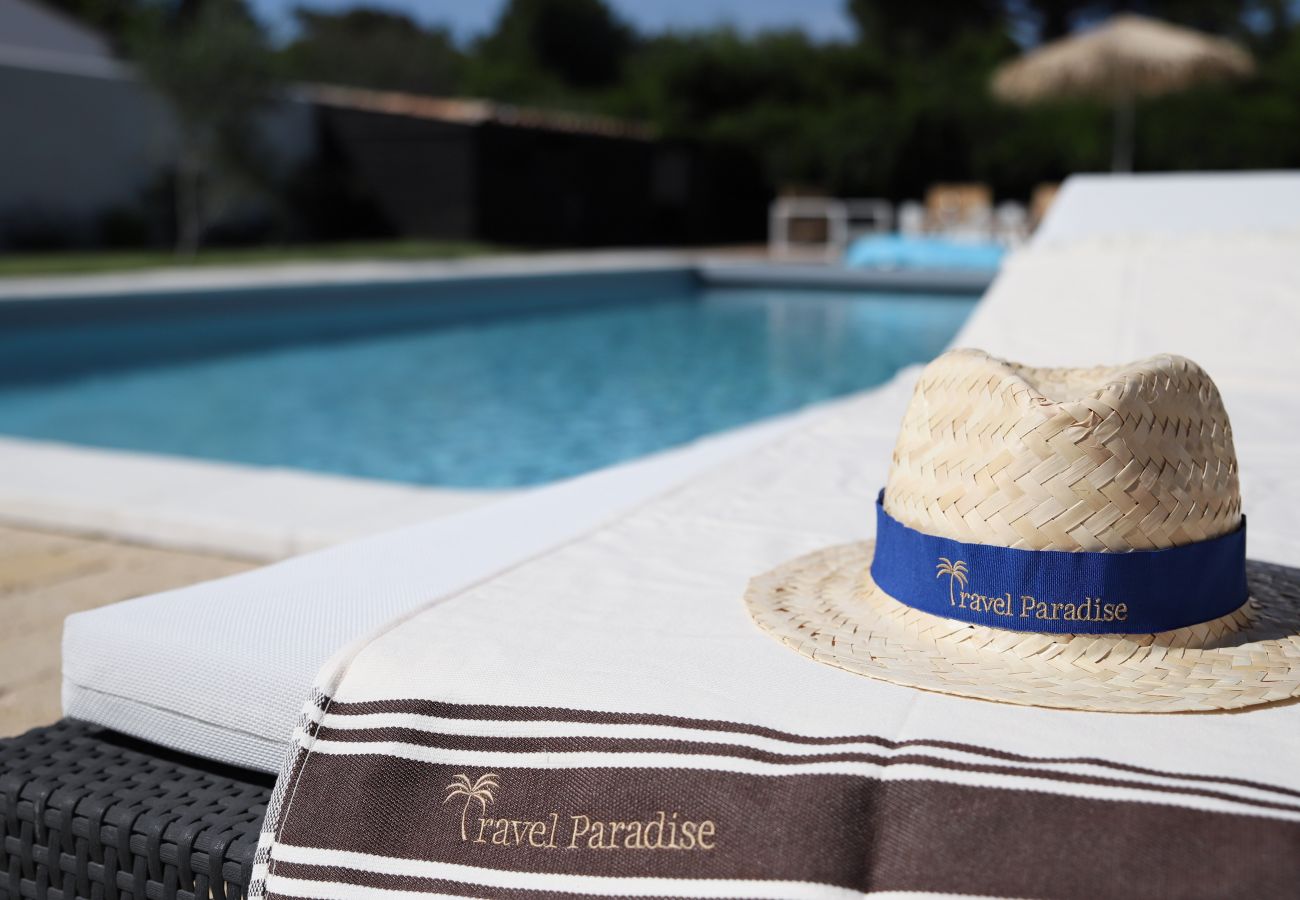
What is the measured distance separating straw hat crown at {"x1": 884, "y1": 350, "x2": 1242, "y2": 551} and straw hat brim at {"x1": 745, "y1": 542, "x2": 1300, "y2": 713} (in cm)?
9

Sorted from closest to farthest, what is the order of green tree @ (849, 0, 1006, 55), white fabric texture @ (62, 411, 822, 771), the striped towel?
the striped towel → white fabric texture @ (62, 411, 822, 771) → green tree @ (849, 0, 1006, 55)

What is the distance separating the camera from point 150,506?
2.95 meters

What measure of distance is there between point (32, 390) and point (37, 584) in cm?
524

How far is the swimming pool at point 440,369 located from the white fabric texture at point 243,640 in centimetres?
352

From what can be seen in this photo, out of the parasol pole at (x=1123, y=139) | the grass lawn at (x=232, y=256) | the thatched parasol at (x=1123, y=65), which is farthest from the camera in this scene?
the parasol pole at (x=1123, y=139)

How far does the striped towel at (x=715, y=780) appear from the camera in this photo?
0.89 m

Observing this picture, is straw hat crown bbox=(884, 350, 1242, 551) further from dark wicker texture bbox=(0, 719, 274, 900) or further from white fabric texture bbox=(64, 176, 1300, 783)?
dark wicker texture bbox=(0, 719, 274, 900)

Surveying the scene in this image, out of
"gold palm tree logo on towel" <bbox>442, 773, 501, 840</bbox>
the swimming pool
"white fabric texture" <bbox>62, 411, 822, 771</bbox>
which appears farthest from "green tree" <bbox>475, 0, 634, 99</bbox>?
"gold palm tree logo on towel" <bbox>442, 773, 501, 840</bbox>

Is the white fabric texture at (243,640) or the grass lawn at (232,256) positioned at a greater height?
the grass lawn at (232,256)

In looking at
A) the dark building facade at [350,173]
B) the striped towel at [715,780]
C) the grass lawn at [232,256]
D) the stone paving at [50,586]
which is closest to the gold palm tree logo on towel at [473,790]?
the striped towel at [715,780]

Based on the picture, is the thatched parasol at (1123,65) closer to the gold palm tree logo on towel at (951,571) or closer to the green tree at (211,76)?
the green tree at (211,76)

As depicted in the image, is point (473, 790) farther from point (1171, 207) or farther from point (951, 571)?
point (1171, 207)

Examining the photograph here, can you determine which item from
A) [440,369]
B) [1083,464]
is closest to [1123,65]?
[440,369]

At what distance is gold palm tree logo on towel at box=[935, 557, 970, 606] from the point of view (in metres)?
1.15
